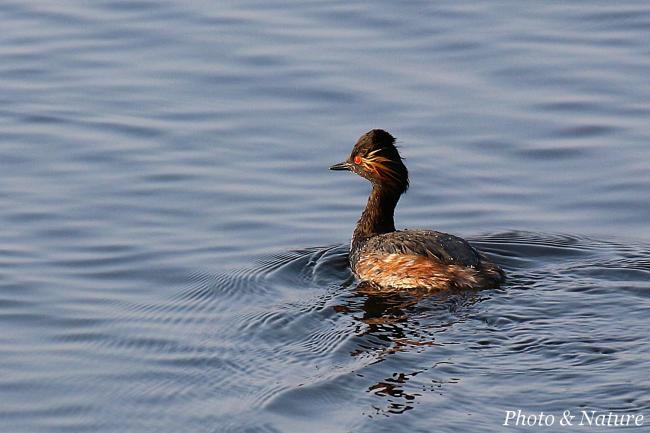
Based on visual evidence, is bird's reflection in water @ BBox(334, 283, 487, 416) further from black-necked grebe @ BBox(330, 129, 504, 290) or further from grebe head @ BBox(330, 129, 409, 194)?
grebe head @ BBox(330, 129, 409, 194)

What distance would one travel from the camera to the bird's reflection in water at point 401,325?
9.84 meters

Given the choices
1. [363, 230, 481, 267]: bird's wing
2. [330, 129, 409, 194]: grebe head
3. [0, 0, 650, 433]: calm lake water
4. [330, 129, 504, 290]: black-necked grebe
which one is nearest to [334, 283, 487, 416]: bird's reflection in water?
[0, 0, 650, 433]: calm lake water

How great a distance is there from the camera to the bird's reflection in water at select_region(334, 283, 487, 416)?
388 inches

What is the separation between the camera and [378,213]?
1361cm

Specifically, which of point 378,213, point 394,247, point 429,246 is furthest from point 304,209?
point 429,246

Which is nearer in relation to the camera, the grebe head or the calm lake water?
the calm lake water

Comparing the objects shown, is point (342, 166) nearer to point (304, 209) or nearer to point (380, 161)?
point (380, 161)

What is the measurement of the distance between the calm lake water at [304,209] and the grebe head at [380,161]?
0.62 metres

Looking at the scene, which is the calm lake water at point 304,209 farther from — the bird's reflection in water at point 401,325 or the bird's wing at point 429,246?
the bird's wing at point 429,246

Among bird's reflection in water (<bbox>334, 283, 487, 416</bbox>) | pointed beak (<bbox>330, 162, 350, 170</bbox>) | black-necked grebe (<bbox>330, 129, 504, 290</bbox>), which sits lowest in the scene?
bird's reflection in water (<bbox>334, 283, 487, 416</bbox>)

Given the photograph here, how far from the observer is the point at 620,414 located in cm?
913

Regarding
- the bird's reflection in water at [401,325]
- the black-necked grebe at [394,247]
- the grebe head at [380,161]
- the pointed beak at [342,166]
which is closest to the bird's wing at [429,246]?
the black-necked grebe at [394,247]

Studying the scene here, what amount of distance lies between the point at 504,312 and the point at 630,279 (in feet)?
4.13

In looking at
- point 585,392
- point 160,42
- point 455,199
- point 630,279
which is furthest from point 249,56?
point 585,392
